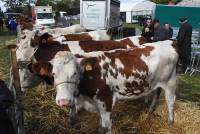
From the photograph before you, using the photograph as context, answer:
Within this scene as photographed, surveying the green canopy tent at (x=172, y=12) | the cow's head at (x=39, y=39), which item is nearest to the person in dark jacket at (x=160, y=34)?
the green canopy tent at (x=172, y=12)

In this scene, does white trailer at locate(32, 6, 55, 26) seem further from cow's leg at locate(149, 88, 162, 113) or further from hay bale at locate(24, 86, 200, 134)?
cow's leg at locate(149, 88, 162, 113)

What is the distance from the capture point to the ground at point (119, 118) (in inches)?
245

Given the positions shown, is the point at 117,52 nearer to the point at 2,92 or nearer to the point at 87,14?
the point at 2,92

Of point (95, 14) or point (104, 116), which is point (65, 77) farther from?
point (95, 14)

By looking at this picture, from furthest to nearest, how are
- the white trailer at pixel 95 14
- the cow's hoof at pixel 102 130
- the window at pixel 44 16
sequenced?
1. the window at pixel 44 16
2. the white trailer at pixel 95 14
3. the cow's hoof at pixel 102 130

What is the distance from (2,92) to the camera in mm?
3801

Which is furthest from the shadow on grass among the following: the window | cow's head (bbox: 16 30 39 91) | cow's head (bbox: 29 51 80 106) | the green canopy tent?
the window

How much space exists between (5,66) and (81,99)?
26.7 ft

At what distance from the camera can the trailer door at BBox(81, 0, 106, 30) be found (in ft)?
75.3

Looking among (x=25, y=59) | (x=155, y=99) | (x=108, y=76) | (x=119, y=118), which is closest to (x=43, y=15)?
(x=25, y=59)

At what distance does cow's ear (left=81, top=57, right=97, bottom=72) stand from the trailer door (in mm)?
17390

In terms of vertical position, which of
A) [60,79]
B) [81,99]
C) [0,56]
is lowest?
[0,56]

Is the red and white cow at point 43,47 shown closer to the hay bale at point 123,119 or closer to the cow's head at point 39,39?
the cow's head at point 39,39

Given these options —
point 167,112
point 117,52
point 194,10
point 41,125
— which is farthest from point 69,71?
point 194,10
